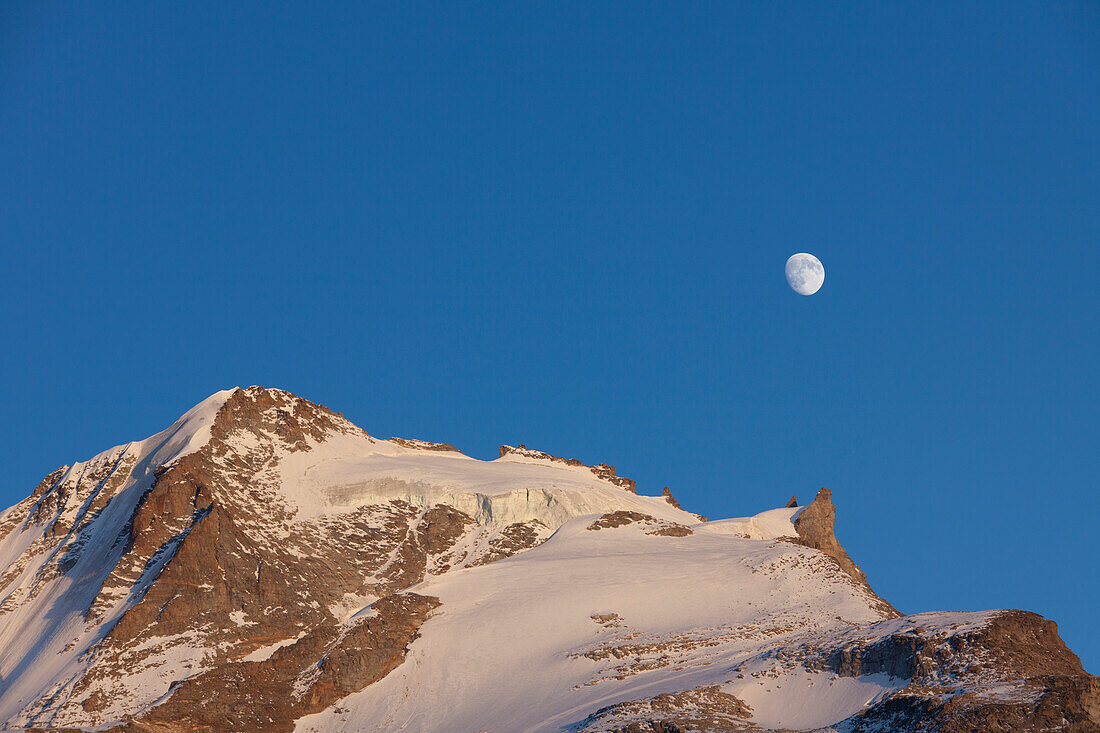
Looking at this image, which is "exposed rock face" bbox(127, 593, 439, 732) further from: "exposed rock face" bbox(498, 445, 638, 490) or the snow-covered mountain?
"exposed rock face" bbox(498, 445, 638, 490)

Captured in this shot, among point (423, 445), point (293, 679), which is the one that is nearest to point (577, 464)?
point (423, 445)

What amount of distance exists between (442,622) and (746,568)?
104ft

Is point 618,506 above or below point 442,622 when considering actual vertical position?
above

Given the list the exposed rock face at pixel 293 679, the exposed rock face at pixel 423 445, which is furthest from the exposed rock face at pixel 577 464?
the exposed rock face at pixel 293 679

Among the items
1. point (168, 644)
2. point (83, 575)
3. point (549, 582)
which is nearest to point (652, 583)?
point (549, 582)

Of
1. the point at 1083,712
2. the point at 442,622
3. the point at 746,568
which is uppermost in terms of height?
the point at 746,568

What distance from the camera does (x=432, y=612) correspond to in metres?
124

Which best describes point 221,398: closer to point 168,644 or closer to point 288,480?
point 288,480

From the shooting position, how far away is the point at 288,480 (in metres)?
151

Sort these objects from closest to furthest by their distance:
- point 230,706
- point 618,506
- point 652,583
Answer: point 230,706
point 652,583
point 618,506

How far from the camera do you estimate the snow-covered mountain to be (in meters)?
93.7

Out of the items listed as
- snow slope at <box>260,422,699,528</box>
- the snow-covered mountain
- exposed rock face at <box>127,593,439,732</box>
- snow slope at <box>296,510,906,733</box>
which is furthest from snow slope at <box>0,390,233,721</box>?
snow slope at <box>296,510,906,733</box>

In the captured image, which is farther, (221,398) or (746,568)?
(221,398)

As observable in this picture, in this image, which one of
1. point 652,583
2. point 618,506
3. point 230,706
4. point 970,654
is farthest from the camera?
point 618,506
